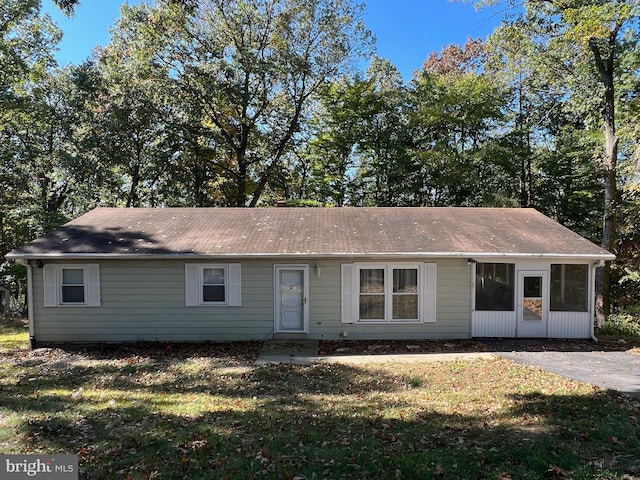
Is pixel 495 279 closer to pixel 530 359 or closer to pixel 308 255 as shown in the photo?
pixel 530 359

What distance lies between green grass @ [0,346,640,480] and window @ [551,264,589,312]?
3.46 meters

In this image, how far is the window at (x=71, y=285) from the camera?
10102 mm

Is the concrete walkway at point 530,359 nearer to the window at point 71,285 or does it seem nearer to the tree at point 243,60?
the window at point 71,285

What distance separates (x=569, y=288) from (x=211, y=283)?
906 centimetres

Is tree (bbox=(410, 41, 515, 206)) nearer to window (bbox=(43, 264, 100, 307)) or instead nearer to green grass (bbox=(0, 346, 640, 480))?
→ green grass (bbox=(0, 346, 640, 480))

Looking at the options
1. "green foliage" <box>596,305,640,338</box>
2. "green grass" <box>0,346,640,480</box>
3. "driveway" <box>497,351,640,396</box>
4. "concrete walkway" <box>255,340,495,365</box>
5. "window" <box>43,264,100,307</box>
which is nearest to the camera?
"green grass" <box>0,346,640,480</box>

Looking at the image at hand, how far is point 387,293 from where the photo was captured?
33.7ft

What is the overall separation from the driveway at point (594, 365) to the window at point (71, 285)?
9.77 meters

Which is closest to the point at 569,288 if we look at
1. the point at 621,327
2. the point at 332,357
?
the point at 621,327

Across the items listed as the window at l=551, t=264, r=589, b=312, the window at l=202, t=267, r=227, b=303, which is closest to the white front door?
the window at l=202, t=267, r=227, b=303

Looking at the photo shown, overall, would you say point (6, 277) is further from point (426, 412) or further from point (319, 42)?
point (426, 412)

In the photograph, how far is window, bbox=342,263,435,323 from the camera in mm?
10211

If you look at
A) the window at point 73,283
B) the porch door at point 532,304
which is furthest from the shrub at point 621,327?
the window at point 73,283

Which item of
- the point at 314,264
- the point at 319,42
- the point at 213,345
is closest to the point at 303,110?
the point at 319,42
